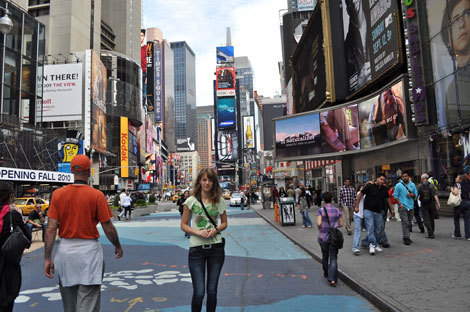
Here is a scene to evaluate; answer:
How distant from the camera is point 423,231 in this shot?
481 inches

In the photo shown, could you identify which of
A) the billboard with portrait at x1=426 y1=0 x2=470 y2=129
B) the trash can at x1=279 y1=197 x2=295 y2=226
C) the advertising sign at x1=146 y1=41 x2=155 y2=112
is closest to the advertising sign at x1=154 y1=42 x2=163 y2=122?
the advertising sign at x1=146 y1=41 x2=155 y2=112

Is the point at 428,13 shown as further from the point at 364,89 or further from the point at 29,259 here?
the point at 29,259

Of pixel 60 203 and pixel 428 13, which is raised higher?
pixel 428 13

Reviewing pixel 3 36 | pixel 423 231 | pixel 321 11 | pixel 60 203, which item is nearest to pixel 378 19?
pixel 321 11

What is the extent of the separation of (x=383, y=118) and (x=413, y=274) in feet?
66.7

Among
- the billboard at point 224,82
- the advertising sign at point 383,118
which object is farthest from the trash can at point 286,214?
the billboard at point 224,82

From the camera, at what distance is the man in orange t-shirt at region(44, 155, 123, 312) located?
346cm

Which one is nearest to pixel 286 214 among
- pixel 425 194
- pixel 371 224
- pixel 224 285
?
pixel 425 194

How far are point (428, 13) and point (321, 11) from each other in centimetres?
1596

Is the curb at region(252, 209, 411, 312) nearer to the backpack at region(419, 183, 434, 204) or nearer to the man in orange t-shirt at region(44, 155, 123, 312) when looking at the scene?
the man in orange t-shirt at region(44, 155, 123, 312)

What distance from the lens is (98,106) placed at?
2798 inches

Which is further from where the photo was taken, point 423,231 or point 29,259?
point 423,231

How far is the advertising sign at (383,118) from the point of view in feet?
74.3

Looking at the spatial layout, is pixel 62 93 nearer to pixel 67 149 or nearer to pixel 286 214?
pixel 67 149
